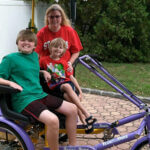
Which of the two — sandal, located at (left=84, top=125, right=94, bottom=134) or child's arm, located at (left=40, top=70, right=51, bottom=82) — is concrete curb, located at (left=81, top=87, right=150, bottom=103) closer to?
sandal, located at (left=84, top=125, right=94, bottom=134)

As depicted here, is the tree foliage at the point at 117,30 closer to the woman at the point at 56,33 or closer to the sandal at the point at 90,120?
the woman at the point at 56,33

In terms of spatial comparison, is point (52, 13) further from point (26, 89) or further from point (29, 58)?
point (26, 89)

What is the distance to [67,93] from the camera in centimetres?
303

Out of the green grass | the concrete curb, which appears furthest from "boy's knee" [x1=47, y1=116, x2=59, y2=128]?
the green grass

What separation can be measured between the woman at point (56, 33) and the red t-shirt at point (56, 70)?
0.38 ft

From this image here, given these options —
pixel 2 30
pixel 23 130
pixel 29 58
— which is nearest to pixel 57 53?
pixel 29 58

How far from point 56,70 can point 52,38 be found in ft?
1.47

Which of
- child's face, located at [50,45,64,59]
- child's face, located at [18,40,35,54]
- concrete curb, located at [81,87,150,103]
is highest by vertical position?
child's face, located at [18,40,35,54]

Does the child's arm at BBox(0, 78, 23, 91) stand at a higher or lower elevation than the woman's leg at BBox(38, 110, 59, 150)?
higher

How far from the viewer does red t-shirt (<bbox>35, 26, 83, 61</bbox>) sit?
10.9 feet

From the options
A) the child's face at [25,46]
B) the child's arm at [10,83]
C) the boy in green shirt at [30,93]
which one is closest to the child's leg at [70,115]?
the boy in green shirt at [30,93]

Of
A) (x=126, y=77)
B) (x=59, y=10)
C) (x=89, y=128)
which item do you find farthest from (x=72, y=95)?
(x=126, y=77)

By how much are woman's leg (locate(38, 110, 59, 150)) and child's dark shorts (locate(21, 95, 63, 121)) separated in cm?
5

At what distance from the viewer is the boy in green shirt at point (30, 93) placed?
101 inches
